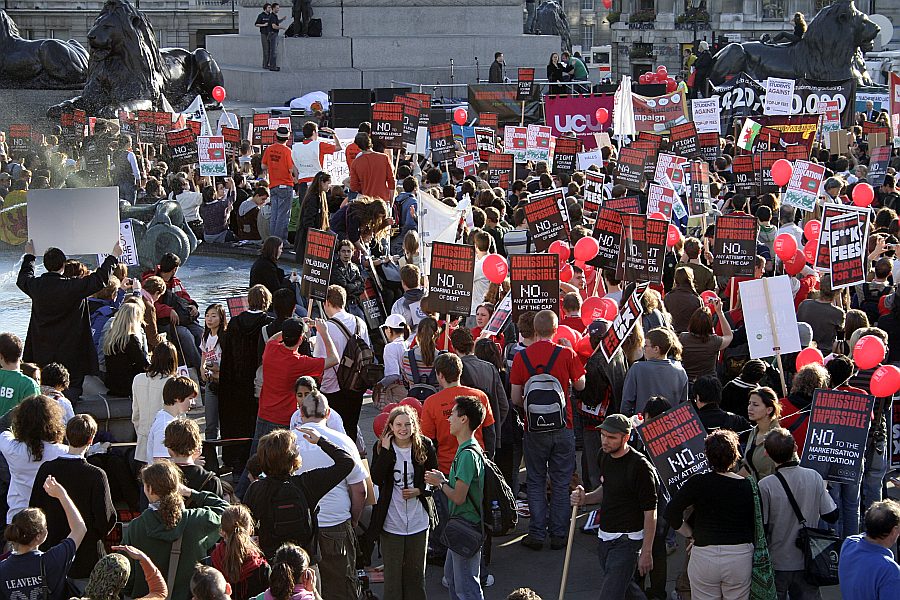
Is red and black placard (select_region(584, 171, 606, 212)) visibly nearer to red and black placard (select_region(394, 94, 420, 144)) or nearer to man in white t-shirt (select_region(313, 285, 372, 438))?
red and black placard (select_region(394, 94, 420, 144))

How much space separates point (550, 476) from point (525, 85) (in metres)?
20.7

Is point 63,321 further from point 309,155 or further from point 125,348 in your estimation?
point 309,155

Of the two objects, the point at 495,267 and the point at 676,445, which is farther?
the point at 495,267

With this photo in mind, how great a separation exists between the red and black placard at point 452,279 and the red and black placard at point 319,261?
2.64 ft

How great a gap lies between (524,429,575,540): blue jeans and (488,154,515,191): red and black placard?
9.47m

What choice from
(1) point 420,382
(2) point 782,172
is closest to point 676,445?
(1) point 420,382

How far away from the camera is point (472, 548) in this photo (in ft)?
21.2

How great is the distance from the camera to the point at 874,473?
25.0ft

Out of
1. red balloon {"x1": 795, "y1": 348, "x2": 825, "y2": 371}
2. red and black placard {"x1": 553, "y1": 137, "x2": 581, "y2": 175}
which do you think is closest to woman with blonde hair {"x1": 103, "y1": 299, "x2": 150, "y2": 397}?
red balloon {"x1": 795, "y1": 348, "x2": 825, "y2": 371}

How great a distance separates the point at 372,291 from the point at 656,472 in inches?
187

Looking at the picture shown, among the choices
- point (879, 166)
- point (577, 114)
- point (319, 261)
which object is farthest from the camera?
point (577, 114)

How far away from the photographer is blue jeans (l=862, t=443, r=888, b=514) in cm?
757

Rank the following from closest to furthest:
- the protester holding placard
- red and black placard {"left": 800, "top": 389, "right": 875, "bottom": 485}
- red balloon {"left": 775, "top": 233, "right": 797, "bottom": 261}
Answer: the protester holding placard → red and black placard {"left": 800, "top": 389, "right": 875, "bottom": 485} → red balloon {"left": 775, "top": 233, "right": 797, "bottom": 261}

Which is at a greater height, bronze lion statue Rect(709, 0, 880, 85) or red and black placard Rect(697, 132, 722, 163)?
bronze lion statue Rect(709, 0, 880, 85)
